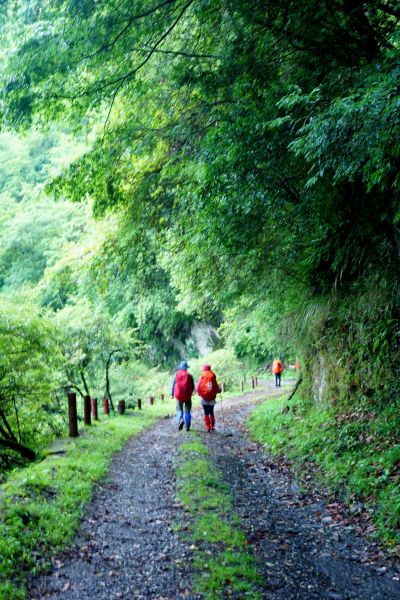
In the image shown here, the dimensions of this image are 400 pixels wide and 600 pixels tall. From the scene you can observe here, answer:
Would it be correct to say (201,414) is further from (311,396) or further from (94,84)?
(94,84)

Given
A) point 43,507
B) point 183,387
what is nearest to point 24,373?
point 183,387

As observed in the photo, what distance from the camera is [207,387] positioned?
12.5 m

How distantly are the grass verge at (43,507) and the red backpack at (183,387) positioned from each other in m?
2.68

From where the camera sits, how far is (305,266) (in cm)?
1021

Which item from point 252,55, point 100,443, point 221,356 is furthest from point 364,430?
point 221,356

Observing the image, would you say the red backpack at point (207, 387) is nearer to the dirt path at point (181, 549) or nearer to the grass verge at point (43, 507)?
the grass verge at point (43, 507)

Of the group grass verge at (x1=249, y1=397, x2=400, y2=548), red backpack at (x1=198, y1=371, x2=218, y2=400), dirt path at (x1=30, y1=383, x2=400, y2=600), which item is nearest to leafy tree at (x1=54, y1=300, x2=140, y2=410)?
red backpack at (x1=198, y1=371, x2=218, y2=400)

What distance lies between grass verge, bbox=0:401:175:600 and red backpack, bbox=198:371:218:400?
3.29m

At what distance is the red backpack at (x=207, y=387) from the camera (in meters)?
12.4

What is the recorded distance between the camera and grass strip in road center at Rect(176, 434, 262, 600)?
4340 mm

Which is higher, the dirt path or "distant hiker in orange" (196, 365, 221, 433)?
"distant hiker in orange" (196, 365, 221, 433)

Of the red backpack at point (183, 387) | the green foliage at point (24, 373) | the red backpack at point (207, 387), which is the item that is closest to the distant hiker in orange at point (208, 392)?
the red backpack at point (207, 387)

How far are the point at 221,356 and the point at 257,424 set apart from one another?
16.2 meters

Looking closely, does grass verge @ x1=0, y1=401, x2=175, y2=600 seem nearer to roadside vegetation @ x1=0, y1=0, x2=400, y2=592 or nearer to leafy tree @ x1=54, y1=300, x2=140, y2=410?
roadside vegetation @ x1=0, y1=0, x2=400, y2=592
